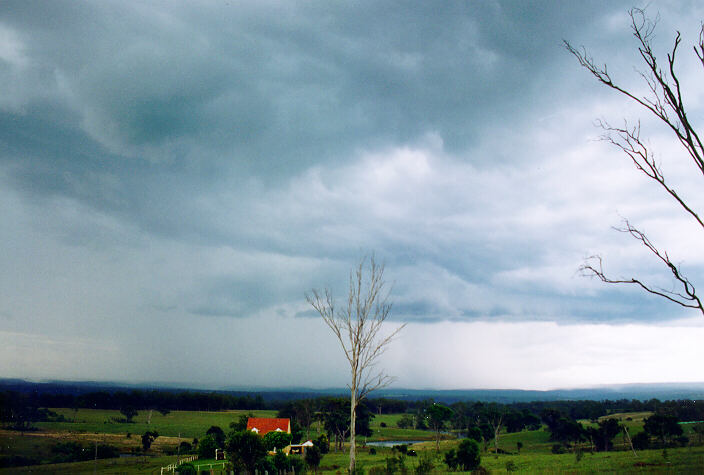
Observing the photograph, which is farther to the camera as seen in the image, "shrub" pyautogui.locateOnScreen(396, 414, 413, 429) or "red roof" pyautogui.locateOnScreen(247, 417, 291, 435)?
"shrub" pyautogui.locateOnScreen(396, 414, 413, 429)

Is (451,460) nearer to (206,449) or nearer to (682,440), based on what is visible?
(206,449)

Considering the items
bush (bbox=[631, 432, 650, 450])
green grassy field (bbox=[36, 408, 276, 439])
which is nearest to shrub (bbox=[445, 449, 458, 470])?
bush (bbox=[631, 432, 650, 450])

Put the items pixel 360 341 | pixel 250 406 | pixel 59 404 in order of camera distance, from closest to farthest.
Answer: pixel 360 341 → pixel 59 404 → pixel 250 406

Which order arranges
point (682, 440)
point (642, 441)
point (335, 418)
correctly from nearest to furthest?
point (682, 440), point (642, 441), point (335, 418)

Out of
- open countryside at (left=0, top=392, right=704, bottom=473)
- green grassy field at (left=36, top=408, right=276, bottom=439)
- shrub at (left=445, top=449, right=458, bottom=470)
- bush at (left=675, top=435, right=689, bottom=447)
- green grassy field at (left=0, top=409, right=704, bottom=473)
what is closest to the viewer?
open countryside at (left=0, top=392, right=704, bottom=473)

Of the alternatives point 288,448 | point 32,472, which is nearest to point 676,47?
point 32,472

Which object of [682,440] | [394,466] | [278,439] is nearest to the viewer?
[394,466]

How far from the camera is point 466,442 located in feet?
134

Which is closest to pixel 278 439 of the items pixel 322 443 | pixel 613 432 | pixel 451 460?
pixel 322 443

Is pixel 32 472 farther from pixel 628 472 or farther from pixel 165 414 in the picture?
pixel 165 414

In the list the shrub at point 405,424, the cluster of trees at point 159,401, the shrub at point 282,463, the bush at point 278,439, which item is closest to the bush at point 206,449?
the bush at point 278,439

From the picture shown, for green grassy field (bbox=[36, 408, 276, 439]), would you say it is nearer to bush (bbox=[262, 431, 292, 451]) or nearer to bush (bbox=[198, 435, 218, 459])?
bush (bbox=[198, 435, 218, 459])

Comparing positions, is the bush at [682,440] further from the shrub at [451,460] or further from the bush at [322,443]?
the bush at [322,443]

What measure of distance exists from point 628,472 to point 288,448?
156 feet
